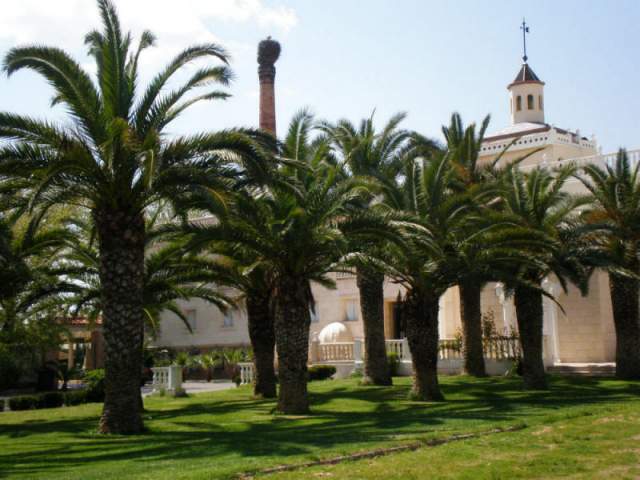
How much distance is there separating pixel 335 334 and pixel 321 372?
719 cm

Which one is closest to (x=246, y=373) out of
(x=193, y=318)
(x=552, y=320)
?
(x=552, y=320)

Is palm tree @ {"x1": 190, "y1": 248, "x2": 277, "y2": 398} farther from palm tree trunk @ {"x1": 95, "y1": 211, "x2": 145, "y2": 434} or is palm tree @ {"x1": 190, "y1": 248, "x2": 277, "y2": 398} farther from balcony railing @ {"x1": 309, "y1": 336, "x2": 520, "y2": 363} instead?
palm tree trunk @ {"x1": 95, "y1": 211, "x2": 145, "y2": 434}

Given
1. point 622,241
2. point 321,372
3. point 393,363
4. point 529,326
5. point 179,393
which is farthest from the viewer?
point 321,372

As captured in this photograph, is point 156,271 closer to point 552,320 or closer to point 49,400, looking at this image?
point 49,400

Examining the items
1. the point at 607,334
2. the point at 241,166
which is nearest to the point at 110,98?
the point at 241,166

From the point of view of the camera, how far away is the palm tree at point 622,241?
2562cm

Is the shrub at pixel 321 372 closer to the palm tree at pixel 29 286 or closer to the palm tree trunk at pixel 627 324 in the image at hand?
the palm tree at pixel 29 286

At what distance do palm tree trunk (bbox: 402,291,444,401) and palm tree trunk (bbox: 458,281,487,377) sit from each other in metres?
5.75

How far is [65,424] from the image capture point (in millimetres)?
20312

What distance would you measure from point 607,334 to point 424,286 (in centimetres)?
1342

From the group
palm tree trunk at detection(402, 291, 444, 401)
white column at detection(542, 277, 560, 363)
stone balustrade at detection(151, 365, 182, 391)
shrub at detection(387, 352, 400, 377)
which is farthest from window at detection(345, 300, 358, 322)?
palm tree trunk at detection(402, 291, 444, 401)

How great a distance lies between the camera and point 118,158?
16500 mm

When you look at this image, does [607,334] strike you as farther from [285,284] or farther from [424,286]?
[285,284]

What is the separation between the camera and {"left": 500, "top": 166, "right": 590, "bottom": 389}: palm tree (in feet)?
77.2
